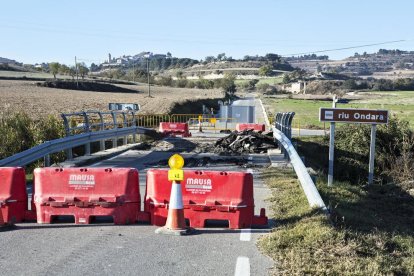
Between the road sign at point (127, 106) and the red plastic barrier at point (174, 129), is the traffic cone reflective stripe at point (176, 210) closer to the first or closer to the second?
the road sign at point (127, 106)

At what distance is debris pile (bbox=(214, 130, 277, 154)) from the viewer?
1969 centimetres

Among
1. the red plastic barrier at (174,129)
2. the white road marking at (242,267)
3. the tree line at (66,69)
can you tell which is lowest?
the red plastic barrier at (174,129)

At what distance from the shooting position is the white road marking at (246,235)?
708cm

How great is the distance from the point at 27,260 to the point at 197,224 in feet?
8.12

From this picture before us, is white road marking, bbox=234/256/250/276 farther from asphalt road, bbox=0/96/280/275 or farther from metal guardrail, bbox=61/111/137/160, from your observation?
metal guardrail, bbox=61/111/137/160

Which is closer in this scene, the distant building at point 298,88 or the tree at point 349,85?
the tree at point 349,85

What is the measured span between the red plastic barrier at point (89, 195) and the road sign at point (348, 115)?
601 centimetres

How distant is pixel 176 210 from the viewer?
23.8ft

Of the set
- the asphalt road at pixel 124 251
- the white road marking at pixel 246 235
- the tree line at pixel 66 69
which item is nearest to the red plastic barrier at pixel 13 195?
the asphalt road at pixel 124 251

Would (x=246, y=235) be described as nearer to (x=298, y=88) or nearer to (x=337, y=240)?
(x=337, y=240)

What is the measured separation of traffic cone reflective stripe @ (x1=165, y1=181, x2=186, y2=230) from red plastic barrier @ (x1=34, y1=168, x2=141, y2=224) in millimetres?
779

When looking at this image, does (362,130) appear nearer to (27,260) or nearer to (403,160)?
(403,160)

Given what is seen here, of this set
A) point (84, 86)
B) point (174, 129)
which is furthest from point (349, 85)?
point (174, 129)

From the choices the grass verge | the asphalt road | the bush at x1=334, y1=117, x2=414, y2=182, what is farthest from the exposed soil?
the asphalt road
